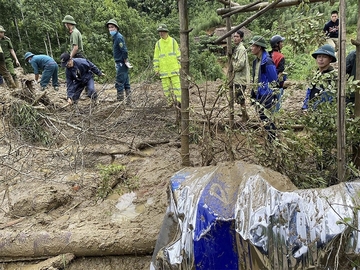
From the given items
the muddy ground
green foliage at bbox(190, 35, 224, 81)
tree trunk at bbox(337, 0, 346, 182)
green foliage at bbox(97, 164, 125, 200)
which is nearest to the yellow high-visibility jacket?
the muddy ground

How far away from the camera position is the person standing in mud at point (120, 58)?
6031mm

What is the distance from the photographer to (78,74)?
5.55 meters

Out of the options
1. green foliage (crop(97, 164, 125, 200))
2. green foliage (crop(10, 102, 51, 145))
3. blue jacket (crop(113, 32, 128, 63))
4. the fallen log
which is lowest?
the fallen log

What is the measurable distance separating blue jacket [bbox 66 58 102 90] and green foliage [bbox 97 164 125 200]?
248 centimetres

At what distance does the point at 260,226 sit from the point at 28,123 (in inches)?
158

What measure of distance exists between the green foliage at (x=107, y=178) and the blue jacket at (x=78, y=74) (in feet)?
8.12

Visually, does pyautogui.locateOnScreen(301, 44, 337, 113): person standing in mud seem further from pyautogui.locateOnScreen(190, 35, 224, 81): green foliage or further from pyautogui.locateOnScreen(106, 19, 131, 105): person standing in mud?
pyautogui.locateOnScreen(190, 35, 224, 81): green foliage

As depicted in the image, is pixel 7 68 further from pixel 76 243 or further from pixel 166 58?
pixel 76 243

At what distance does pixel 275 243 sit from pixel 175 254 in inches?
21.0

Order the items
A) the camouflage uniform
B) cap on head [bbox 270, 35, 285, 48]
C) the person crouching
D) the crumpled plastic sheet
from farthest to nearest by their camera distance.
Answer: the camouflage uniform < the person crouching < cap on head [bbox 270, 35, 285, 48] < the crumpled plastic sheet

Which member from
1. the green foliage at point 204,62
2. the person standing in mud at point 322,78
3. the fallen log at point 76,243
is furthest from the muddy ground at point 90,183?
the green foliage at point 204,62

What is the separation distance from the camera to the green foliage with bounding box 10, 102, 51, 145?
4.76 m

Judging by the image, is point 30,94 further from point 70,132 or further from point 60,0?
point 60,0

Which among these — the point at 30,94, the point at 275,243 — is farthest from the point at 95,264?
the point at 30,94
